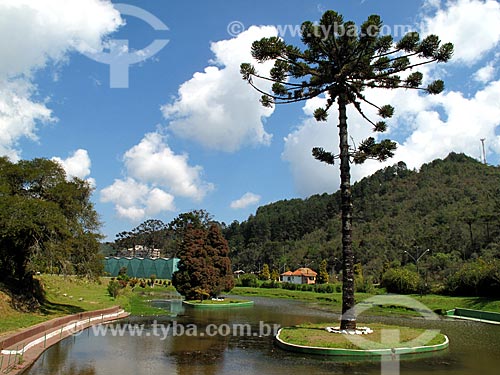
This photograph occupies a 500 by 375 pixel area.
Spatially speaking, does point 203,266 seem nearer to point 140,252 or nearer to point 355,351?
point 355,351

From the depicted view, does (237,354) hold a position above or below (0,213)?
below

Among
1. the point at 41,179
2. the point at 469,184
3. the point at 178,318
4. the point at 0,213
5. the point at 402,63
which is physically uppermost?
the point at 469,184

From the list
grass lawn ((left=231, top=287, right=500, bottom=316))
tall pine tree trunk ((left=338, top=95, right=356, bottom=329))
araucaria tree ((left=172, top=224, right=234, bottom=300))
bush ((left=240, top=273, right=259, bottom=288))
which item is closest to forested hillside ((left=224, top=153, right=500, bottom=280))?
grass lawn ((left=231, top=287, right=500, bottom=316))

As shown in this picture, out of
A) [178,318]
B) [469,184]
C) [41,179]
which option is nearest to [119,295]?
[178,318]

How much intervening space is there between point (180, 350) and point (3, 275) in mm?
13873

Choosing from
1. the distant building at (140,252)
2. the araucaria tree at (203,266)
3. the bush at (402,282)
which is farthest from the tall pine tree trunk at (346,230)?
the distant building at (140,252)

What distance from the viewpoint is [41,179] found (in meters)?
24.9

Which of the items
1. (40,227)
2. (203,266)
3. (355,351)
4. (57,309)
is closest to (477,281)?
(203,266)

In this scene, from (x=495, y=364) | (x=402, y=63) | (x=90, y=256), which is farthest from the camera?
(x=90, y=256)

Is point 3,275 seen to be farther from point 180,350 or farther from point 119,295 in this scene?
point 119,295

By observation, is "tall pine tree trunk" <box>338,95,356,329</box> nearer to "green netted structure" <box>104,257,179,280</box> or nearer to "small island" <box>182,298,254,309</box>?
"small island" <box>182,298,254,309</box>

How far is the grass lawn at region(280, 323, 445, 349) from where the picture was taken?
1600 cm

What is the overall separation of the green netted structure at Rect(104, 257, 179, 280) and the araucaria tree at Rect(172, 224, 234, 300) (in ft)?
116

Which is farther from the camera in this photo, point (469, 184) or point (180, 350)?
point (469, 184)
